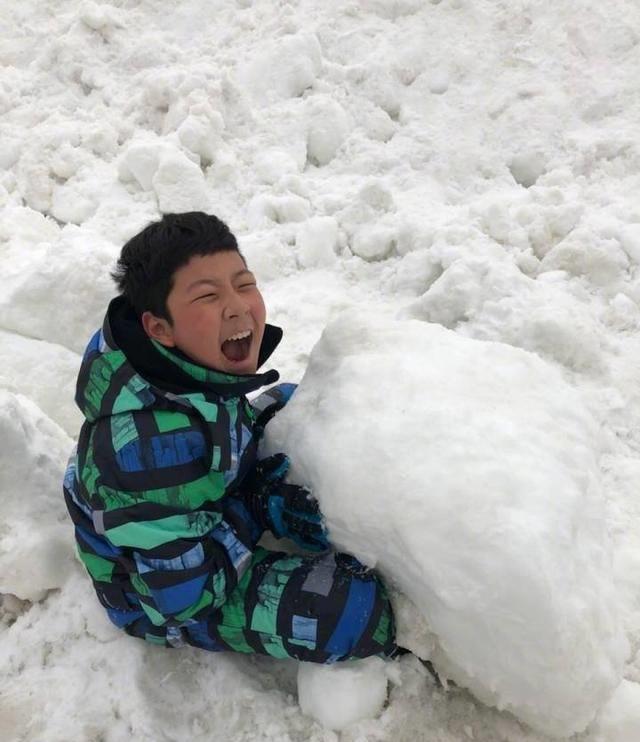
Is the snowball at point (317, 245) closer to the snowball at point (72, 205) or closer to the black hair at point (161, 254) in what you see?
the snowball at point (72, 205)

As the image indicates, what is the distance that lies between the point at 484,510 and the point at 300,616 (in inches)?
17.5

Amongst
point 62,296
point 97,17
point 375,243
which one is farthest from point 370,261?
point 97,17

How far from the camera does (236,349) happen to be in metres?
1.56

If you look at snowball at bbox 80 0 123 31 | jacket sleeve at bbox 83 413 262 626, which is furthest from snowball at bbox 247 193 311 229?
snowball at bbox 80 0 123 31

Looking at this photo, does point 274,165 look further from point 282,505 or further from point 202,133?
point 282,505

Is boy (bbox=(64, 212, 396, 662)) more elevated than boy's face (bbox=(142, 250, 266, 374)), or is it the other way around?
boy's face (bbox=(142, 250, 266, 374))

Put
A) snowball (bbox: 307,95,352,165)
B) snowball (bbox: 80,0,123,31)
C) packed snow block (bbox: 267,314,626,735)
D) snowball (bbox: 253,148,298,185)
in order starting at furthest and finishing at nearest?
snowball (bbox: 80,0,123,31)
snowball (bbox: 307,95,352,165)
snowball (bbox: 253,148,298,185)
packed snow block (bbox: 267,314,626,735)

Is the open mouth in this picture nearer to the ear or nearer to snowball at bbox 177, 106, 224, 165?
the ear

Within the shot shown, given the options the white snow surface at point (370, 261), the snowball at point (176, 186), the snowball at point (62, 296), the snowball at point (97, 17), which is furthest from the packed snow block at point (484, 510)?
the snowball at point (97, 17)

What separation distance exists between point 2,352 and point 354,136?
6.50ft

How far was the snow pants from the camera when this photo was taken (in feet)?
4.60

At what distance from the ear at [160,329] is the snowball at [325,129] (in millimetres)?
2092

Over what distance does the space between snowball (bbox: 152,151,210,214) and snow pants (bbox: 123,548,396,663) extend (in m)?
1.96

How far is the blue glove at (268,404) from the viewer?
1.78 m
